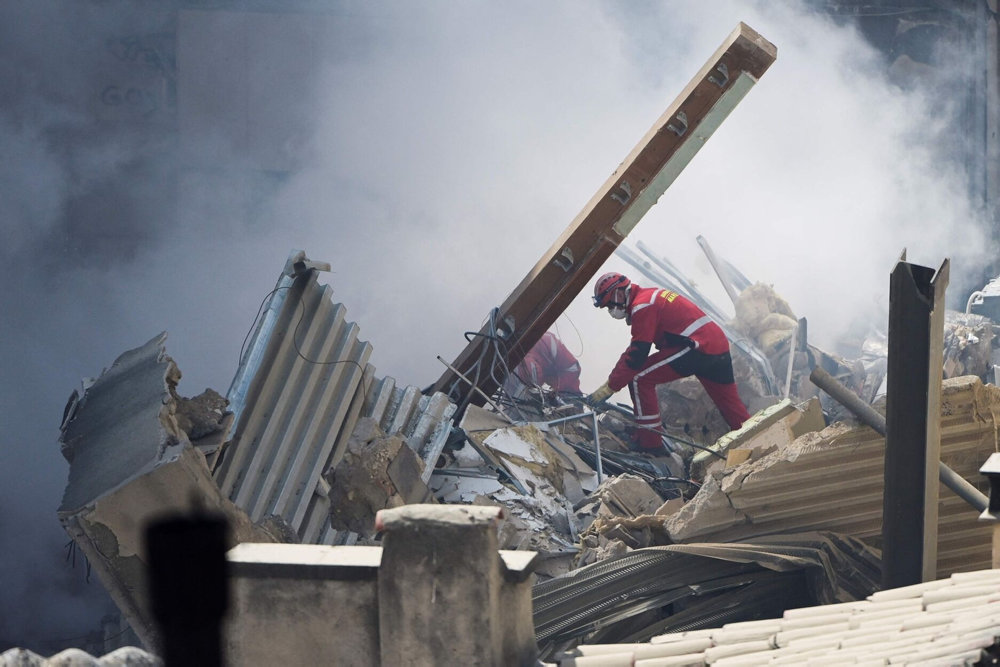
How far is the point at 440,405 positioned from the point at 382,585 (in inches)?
186

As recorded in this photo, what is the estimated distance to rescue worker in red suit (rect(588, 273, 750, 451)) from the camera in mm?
9383

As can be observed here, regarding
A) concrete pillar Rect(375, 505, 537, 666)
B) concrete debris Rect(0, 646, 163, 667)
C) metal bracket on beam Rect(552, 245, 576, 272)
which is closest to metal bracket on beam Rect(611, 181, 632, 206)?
metal bracket on beam Rect(552, 245, 576, 272)

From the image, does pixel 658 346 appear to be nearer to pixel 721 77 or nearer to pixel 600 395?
pixel 600 395

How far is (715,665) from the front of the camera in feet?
11.8

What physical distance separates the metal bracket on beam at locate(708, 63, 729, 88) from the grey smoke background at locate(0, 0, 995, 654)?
5.79m

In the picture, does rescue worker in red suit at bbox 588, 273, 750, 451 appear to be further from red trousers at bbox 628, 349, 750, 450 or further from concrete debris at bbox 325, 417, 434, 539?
concrete debris at bbox 325, 417, 434, 539

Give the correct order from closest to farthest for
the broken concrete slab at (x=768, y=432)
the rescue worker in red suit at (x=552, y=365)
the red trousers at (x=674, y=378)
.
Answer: the broken concrete slab at (x=768, y=432), the red trousers at (x=674, y=378), the rescue worker in red suit at (x=552, y=365)

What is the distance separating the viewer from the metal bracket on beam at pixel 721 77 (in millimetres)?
8727

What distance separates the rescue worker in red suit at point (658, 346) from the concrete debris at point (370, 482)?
281 cm

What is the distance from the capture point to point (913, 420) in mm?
5043

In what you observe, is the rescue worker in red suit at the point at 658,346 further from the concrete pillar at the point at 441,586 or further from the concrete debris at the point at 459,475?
the concrete pillar at the point at 441,586

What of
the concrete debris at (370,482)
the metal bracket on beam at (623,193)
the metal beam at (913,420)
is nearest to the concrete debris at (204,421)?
the concrete debris at (370,482)

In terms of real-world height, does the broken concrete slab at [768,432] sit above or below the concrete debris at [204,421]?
above

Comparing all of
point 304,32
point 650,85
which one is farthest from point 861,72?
point 304,32
